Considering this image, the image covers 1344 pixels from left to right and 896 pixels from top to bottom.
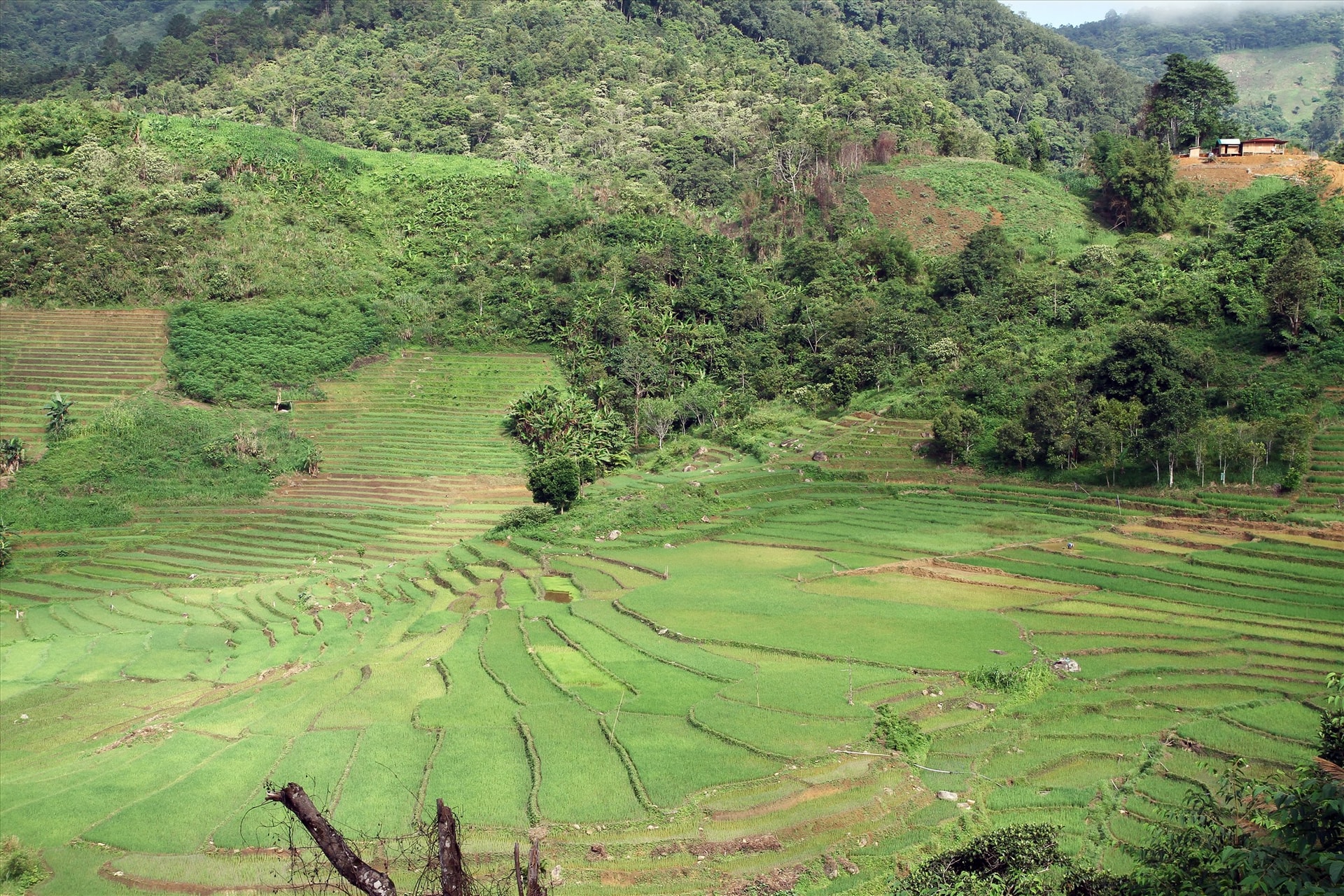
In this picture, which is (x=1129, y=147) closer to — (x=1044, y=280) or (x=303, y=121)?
(x=1044, y=280)

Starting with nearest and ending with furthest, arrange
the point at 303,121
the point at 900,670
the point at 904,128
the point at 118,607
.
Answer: the point at 900,670 → the point at 118,607 → the point at 904,128 → the point at 303,121

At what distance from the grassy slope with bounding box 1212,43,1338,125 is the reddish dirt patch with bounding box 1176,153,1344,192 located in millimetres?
75881

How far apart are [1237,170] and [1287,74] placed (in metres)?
97.9

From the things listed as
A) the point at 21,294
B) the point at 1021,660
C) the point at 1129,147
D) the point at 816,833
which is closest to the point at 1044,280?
the point at 1129,147

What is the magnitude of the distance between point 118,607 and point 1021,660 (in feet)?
86.7

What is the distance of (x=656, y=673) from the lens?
22469 millimetres

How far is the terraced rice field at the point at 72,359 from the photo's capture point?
46.2 metres

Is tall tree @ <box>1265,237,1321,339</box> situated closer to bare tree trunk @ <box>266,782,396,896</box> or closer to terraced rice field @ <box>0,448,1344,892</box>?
terraced rice field @ <box>0,448,1344,892</box>

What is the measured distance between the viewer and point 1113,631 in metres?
24.3

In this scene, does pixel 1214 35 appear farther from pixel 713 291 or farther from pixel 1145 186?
pixel 713 291

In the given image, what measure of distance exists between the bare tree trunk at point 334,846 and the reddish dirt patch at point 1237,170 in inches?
2591

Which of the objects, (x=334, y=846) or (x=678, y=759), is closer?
(x=334, y=846)

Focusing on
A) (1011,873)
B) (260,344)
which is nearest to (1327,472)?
(1011,873)

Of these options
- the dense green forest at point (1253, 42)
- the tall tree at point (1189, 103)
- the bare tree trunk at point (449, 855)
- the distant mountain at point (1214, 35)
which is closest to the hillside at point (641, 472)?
the tall tree at point (1189, 103)
